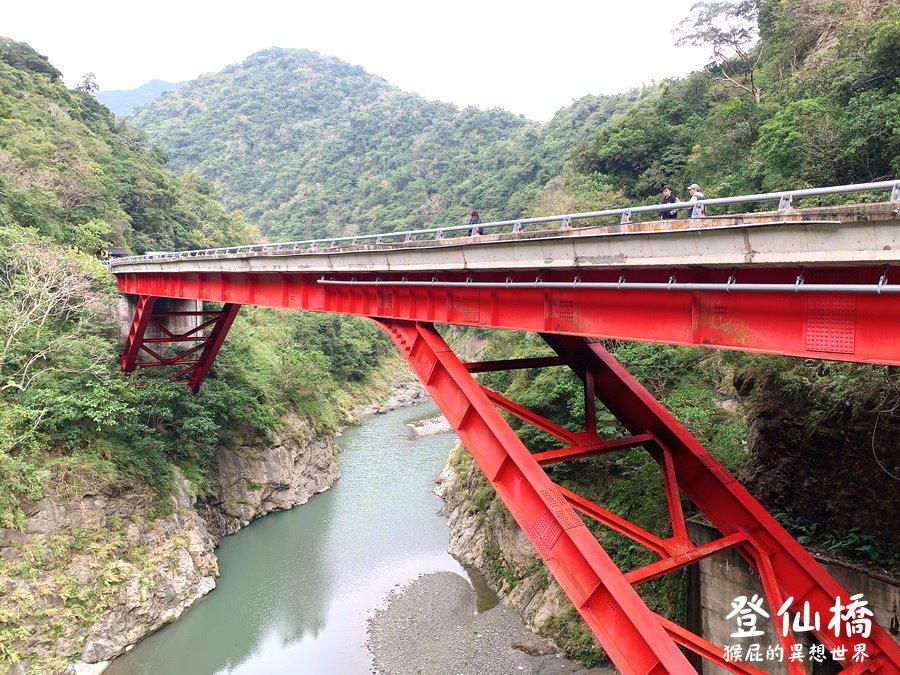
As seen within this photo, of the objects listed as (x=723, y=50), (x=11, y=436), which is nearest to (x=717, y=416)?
(x=11, y=436)

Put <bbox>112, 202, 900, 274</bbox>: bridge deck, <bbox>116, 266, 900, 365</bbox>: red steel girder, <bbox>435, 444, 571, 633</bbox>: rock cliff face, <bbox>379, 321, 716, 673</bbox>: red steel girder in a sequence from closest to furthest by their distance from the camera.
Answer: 1. <bbox>112, 202, 900, 274</bbox>: bridge deck
2. <bbox>116, 266, 900, 365</bbox>: red steel girder
3. <bbox>379, 321, 716, 673</bbox>: red steel girder
4. <bbox>435, 444, 571, 633</bbox>: rock cliff face

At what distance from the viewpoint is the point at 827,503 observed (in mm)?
8859

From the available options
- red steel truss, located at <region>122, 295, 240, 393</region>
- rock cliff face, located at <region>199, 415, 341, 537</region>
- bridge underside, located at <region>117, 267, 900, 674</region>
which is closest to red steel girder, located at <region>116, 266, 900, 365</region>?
bridge underside, located at <region>117, 267, 900, 674</region>

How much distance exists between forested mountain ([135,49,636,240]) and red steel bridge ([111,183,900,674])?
43.9m

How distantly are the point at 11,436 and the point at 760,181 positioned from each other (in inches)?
922

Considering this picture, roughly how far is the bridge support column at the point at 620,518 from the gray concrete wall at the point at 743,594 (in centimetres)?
43

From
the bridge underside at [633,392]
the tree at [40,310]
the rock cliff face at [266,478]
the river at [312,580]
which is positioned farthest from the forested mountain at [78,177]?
the bridge underside at [633,392]

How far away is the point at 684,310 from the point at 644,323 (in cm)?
49

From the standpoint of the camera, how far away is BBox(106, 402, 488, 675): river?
13898 mm

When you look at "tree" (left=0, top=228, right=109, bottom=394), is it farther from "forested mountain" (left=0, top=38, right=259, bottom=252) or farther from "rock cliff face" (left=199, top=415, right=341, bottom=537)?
"rock cliff face" (left=199, top=415, right=341, bottom=537)

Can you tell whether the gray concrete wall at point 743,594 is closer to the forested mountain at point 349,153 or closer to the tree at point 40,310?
the tree at point 40,310

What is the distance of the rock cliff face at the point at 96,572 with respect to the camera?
1247 centimetres

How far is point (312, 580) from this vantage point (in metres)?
17.4

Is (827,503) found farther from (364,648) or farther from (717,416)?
(364,648)
